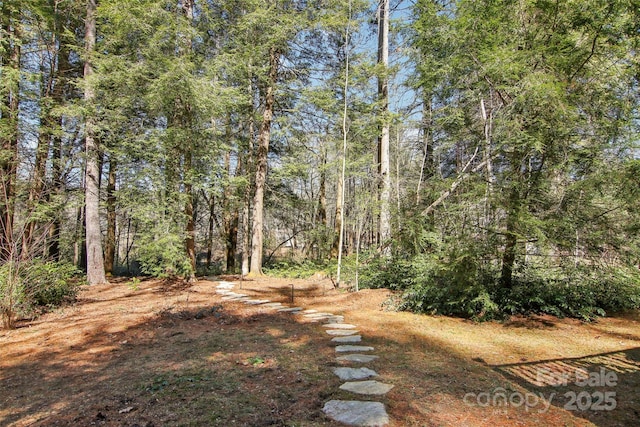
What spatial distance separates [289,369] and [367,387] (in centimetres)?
76

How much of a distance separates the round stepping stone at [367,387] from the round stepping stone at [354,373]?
109mm

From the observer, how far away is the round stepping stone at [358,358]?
118 inches

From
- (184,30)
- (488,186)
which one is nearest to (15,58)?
(184,30)

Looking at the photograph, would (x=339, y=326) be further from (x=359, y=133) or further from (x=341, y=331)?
(x=359, y=133)

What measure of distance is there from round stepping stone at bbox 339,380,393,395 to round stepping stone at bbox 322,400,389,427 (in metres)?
0.19

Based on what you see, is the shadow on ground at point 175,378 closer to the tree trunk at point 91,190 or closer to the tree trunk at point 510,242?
the tree trunk at point 510,242

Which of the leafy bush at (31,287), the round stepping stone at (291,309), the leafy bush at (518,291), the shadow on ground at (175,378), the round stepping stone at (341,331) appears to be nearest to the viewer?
the shadow on ground at (175,378)

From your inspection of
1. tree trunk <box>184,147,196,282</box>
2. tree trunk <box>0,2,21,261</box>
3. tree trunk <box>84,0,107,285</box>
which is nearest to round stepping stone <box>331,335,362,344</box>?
tree trunk <box>184,147,196,282</box>

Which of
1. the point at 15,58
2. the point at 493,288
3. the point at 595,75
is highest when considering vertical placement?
the point at 15,58

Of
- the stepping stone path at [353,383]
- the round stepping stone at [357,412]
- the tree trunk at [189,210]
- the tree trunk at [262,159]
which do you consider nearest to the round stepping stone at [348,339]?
the stepping stone path at [353,383]

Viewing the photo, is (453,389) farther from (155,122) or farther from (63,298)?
(155,122)

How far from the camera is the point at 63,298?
6.07 meters

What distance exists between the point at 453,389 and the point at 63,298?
6904mm

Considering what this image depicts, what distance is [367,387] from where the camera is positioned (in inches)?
93.2
